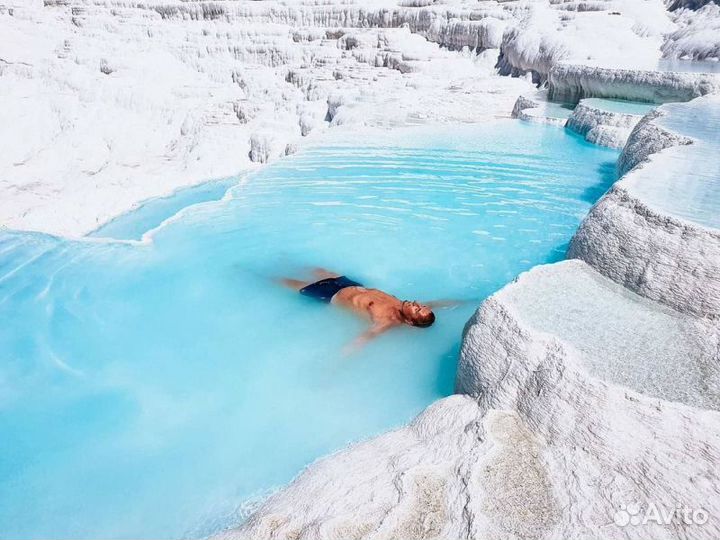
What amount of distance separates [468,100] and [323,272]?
7.98 metres

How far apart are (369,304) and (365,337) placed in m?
0.29

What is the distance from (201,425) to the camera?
311 centimetres

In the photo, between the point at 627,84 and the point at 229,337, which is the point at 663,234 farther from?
the point at 627,84

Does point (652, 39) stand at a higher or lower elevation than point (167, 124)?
higher

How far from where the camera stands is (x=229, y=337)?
12.9 feet

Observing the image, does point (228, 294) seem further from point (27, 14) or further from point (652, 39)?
point (27, 14)

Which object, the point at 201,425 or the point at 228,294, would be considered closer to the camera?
the point at 201,425

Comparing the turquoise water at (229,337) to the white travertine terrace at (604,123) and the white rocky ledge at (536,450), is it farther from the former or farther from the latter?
the white travertine terrace at (604,123)

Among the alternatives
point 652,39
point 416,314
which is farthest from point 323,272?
point 652,39

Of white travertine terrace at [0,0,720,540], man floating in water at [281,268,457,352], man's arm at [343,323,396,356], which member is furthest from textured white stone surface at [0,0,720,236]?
man's arm at [343,323,396,356]

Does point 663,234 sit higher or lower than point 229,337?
higher

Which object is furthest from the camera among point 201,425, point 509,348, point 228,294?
point 228,294

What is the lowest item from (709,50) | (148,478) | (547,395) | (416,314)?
(148,478)

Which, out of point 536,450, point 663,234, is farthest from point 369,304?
point 663,234
